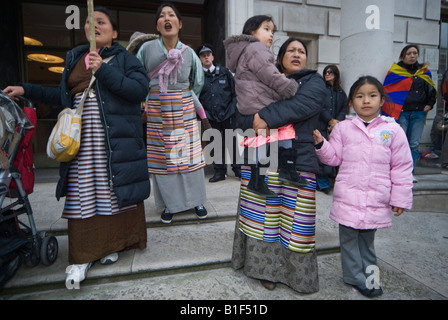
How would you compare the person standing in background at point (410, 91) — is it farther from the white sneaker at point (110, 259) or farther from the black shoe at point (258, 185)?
the white sneaker at point (110, 259)

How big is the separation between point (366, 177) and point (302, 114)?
25.5 inches

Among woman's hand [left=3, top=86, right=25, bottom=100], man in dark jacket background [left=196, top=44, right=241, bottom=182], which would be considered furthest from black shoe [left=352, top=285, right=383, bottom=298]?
man in dark jacket background [left=196, top=44, right=241, bottom=182]

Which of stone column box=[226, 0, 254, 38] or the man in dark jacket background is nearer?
the man in dark jacket background

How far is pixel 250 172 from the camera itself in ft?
6.68

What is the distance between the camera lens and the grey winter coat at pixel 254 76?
1750 millimetres

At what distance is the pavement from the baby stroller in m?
0.13

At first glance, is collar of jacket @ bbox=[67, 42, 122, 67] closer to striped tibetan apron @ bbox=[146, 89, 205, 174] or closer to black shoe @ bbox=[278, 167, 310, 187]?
striped tibetan apron @ bbox=[146, 89, 205, 174]

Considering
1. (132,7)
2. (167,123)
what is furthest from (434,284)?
(132,7)

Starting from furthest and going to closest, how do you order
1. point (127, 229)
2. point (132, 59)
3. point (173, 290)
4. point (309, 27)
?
point (309, 27) → point (127, 229) → point (132, 59) → point (173, 290)

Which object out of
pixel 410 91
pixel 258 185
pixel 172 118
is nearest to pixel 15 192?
pixel 172 118

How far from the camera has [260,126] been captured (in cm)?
182

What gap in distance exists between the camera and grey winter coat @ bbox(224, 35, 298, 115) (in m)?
1.75

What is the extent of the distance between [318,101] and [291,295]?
136cm
